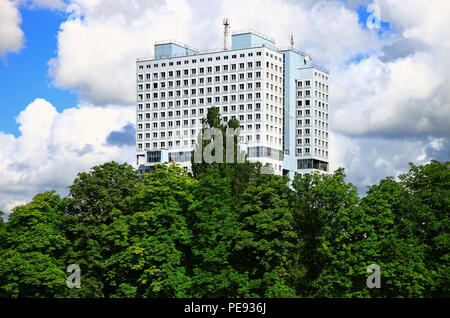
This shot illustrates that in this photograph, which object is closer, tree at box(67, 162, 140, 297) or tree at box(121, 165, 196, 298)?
tree at box(121, 165, 196, 298)

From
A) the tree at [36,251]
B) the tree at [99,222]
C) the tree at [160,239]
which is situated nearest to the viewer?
the tree at [160,239]

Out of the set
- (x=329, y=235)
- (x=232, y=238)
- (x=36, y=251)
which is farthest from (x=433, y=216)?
(x=36, y=251)

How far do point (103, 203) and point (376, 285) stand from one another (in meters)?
42.5

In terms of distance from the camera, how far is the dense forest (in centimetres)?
9262

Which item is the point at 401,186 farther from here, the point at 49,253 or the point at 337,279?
the point at 49,253

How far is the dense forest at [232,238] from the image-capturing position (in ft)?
304

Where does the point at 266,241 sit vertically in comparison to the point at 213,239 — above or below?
below

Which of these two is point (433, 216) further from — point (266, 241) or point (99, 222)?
point (99, 222)

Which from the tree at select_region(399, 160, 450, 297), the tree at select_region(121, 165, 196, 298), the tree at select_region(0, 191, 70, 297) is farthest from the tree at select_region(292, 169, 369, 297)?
the tree at select_region(0, 191, 70, 297)

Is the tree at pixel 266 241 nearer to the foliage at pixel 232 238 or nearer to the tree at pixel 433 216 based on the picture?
the foliage at pixel 232 238

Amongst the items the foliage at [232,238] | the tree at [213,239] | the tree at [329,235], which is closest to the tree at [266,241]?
the foliage at [232,238]

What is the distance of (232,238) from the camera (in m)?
97.8

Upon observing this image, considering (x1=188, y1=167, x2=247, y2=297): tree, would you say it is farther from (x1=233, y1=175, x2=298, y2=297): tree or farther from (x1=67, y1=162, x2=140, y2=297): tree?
(x1=67, y1=162, x2=140, y2=297): tree
